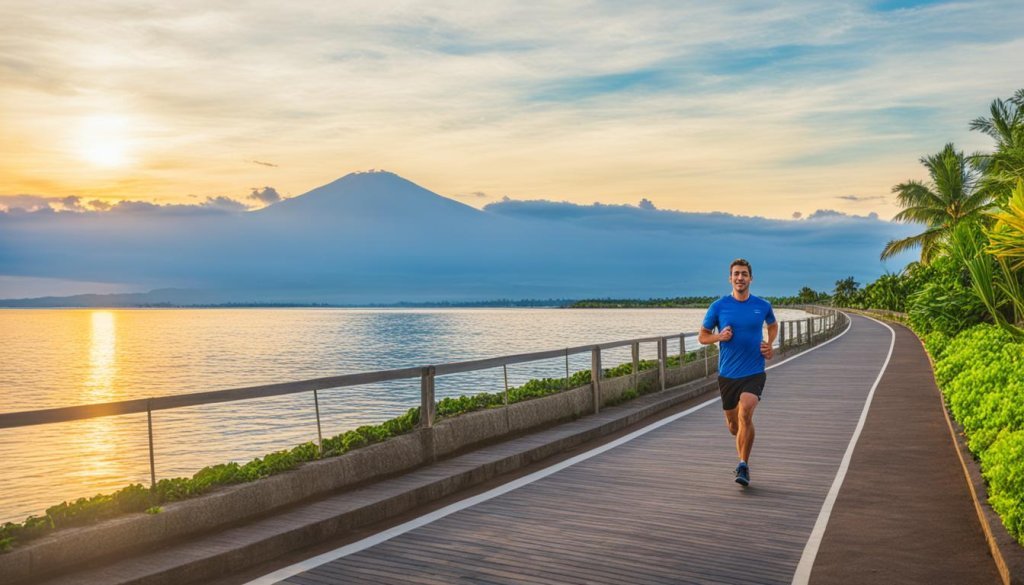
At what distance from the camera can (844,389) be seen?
20953mm

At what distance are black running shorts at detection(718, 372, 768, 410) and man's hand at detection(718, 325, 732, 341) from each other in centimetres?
50

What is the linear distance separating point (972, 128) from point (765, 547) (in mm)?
39282

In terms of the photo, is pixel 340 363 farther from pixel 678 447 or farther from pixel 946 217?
pixel 678 447

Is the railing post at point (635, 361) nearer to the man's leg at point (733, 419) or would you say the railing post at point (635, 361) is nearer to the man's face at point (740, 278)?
the man's leg at point (733, 419)

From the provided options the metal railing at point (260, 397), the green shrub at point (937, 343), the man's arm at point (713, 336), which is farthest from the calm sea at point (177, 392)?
the green shrub at point (937, 343)

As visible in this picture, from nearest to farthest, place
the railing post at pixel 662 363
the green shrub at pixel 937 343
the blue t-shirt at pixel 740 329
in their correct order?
1. the blue t-shirt at pixel 740 329
2. the railing post at pixel 662 363
3. the green shrub at pixel 937 343

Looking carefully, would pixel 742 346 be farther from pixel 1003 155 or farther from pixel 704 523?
pixel 1003 155

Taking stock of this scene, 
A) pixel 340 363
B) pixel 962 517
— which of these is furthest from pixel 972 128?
pixel 340 363

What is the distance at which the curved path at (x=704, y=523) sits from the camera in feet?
22.6

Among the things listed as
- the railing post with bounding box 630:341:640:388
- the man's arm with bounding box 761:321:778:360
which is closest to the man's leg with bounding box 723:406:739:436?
the man's arm with bounding box 761:321:778:360

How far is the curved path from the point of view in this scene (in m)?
6.90

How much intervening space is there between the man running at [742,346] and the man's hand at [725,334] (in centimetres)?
3

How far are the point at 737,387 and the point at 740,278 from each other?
1.10 m

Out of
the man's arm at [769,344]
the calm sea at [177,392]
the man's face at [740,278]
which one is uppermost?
the man's face at [740,278]
